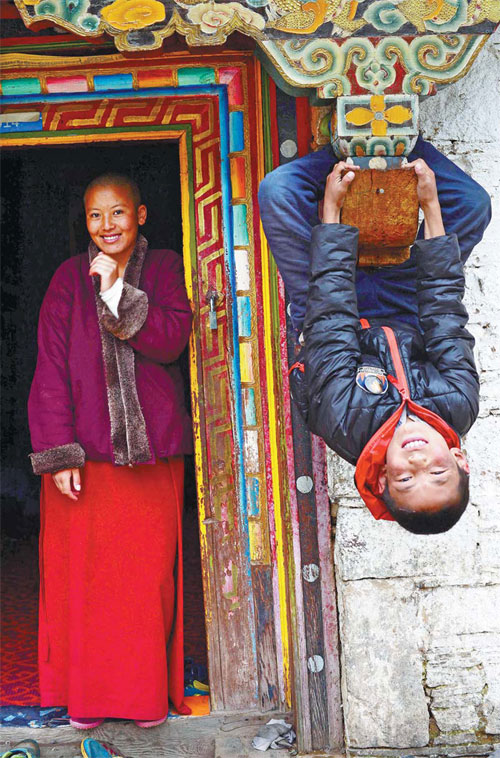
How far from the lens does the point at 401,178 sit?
2.67m

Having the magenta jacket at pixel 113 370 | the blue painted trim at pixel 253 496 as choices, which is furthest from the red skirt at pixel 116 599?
the blue painted trim at pixel 253 496

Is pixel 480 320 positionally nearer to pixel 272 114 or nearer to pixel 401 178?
pixel 401 178

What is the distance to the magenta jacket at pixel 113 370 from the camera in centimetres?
348

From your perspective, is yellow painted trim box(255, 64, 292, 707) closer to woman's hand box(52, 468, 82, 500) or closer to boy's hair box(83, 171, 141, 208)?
boy's hair box(83, 171, 141, 208)

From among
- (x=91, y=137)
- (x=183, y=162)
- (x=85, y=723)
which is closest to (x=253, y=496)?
(x=85, y=723)

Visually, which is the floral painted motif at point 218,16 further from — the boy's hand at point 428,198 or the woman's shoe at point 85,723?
the woman's shoe at point 85,723

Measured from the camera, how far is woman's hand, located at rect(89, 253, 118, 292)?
344 cm

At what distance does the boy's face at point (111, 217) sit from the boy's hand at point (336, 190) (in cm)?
118

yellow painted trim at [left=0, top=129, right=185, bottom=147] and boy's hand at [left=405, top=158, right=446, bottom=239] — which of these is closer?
boy's hand at [left=405, top=158, right=446, bottom=239]

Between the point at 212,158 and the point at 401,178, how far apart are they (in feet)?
3.62

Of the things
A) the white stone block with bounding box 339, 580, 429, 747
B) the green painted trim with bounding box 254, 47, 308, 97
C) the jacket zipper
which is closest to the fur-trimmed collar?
the white stone block with bounding box 339, 580, 429, 747

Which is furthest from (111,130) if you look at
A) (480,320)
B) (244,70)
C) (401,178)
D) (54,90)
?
(480,320)

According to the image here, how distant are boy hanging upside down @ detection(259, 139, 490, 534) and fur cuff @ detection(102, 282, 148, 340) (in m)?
0.84

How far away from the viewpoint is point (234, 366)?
355 cm
